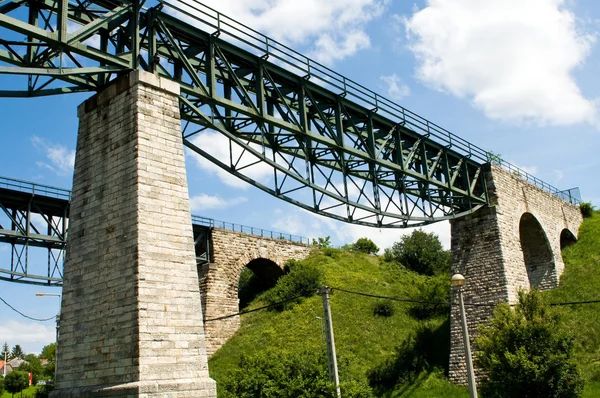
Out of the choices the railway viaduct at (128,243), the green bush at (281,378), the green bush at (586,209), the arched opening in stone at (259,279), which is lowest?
the green bush at (281,378)

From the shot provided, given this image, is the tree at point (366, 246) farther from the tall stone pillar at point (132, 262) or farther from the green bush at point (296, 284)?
the tall stone pillar at point (132, 262)

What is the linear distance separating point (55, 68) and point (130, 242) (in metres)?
4.07

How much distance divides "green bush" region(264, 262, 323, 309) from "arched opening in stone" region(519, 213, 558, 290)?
12.4 m

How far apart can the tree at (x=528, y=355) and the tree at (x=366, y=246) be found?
35.2m

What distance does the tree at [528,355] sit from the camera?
20.6 m

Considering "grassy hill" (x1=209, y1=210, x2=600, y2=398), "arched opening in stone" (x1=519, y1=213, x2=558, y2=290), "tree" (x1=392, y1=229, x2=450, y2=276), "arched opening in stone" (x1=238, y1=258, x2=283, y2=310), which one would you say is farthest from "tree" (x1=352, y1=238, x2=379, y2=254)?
"arched opening in stone" (x1=519, y1=213, x2=558, y2=290)

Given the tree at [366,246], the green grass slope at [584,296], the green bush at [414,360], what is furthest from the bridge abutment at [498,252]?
the tree at [366,246]

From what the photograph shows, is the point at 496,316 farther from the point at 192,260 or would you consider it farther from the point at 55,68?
the point at 55,68

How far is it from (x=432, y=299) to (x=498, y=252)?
30.9 feet

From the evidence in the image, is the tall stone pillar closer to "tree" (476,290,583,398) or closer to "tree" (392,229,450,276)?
"tree" (476,290,583,398)

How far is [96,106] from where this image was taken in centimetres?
1390

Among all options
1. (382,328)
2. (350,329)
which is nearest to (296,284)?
(350,329)

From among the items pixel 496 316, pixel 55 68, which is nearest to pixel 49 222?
pixel 55 68

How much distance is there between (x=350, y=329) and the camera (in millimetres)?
32469
